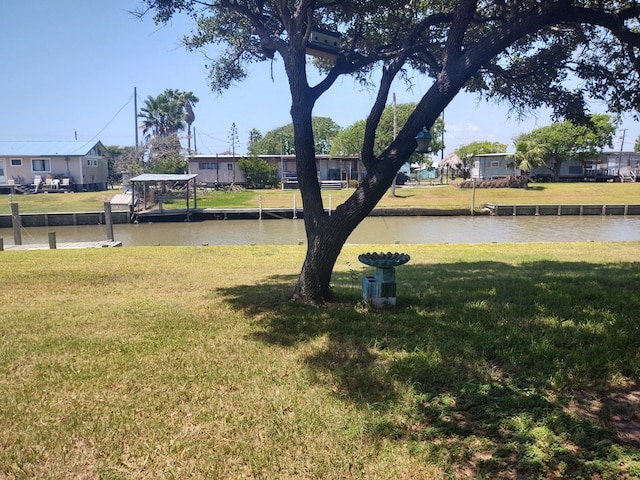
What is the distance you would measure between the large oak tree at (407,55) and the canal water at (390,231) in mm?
10606

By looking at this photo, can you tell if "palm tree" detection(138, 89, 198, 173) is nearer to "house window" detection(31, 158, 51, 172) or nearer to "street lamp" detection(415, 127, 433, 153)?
"house window" detection(31, 158, 51, 172)

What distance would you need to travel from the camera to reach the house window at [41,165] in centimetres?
3875

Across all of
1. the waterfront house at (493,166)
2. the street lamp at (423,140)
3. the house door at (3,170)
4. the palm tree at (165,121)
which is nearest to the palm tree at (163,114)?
the palm tree at (165,121)

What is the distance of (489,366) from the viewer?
346 cm

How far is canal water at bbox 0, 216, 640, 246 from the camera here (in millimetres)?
20000

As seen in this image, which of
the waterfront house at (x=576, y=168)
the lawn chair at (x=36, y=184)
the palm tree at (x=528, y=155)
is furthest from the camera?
the waterfront house at (x=576, y=168)

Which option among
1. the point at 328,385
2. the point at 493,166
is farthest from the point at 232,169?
the point at 328,385

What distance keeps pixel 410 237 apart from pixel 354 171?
24.6 meters

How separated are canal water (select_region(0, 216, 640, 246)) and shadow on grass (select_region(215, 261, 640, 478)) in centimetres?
1276

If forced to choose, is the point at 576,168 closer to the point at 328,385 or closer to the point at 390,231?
the point at 390,231

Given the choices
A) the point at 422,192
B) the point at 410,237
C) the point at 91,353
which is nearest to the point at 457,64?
the point at 91,353

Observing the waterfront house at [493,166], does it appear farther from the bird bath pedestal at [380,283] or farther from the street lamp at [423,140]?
the bird bath pedestal at [380,283]

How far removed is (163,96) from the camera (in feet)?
138

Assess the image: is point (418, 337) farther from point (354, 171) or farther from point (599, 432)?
point (354, 171)
